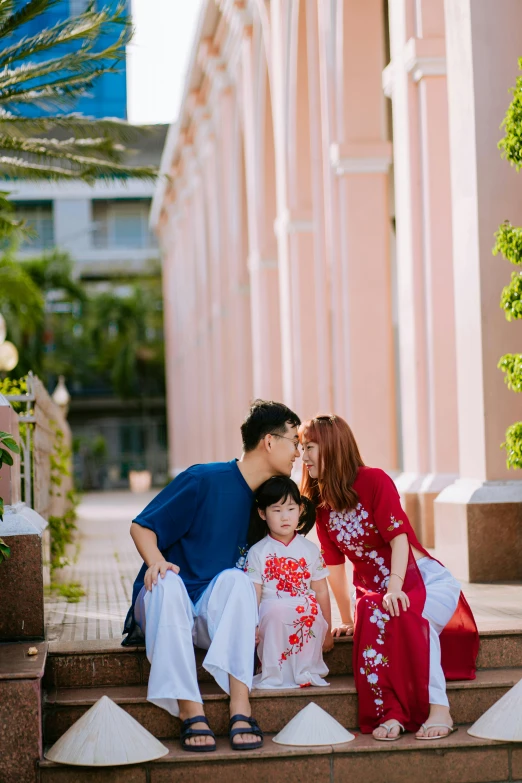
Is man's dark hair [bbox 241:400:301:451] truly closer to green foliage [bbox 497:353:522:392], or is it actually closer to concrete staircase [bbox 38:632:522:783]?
concrete staircase [bbox 38:632:522:783]

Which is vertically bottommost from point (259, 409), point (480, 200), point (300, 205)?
point (259, 409)

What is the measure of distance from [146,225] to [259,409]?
45324mm

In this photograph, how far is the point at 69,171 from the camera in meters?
13.2

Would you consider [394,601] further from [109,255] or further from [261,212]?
[109,255]

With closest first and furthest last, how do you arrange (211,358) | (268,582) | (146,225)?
(268,582) → (211,358) → (146,225)

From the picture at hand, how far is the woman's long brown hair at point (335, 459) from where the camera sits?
18.0 ft

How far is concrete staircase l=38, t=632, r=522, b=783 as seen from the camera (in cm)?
493

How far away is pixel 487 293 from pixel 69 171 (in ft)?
22.4

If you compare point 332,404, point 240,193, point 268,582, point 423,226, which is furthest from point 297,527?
point 240,193

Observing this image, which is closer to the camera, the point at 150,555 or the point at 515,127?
the point at 150,555

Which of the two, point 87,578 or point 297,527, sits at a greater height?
point 297,527

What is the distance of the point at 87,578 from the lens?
1008 cm

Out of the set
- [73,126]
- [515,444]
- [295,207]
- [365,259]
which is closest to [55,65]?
[73,126]

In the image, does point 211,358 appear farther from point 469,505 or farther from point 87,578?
point 469,505
